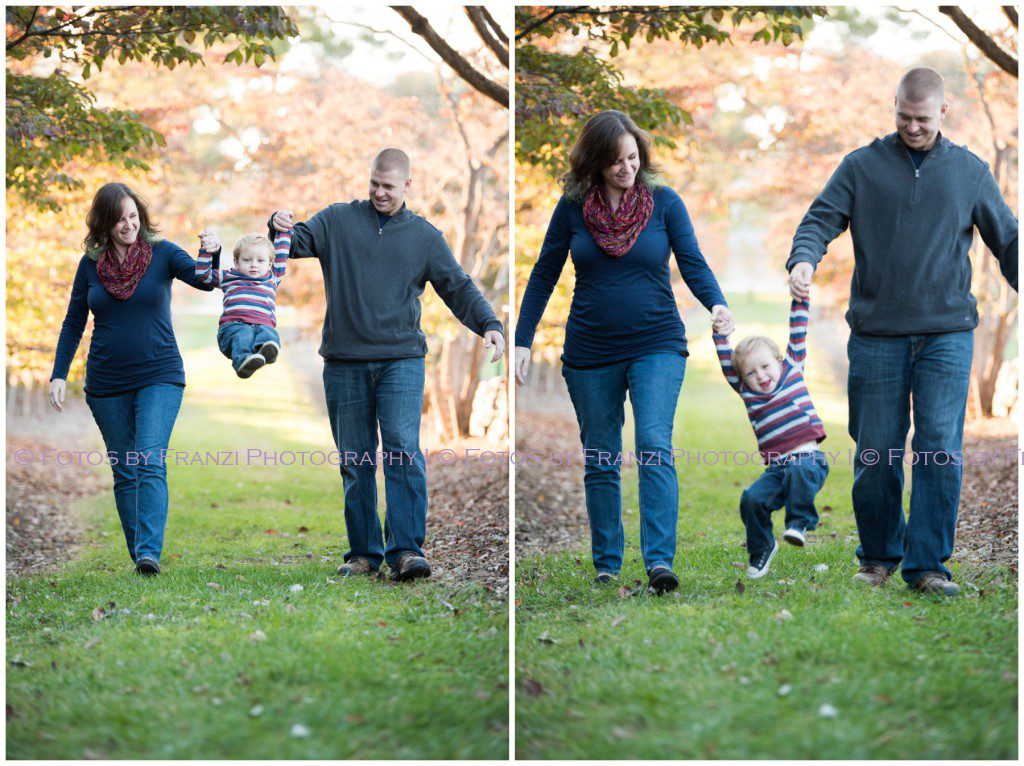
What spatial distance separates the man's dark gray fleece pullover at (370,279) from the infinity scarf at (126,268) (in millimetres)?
670

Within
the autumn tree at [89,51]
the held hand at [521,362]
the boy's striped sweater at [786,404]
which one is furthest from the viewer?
the autumn tree at [89,51]

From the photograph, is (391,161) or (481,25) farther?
(481,25)

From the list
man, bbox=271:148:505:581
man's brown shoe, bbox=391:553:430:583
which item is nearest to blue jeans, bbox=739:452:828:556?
man, bbox=271:148:505:581

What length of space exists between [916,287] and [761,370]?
586 millimetres

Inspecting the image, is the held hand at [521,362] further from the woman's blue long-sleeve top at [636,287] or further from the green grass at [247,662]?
the green grass at [247,662]

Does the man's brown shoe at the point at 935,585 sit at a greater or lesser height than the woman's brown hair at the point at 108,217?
lesser

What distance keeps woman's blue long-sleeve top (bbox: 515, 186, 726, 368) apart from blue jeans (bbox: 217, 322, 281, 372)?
44.0 inches

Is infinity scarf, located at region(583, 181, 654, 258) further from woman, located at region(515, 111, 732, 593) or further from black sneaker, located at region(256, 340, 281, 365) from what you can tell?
black sneaker, located at region(256, 340, 281, 365)

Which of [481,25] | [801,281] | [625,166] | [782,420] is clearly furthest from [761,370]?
[481,25]

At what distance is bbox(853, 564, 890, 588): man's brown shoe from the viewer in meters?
3.60

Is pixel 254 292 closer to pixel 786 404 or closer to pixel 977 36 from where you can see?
pixel 786 404

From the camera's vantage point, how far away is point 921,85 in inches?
131

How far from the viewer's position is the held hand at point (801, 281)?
3332 mm

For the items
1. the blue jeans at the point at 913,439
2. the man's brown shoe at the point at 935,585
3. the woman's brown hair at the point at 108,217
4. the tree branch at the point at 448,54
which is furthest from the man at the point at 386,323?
the man's brown shoe at the point at 935,585
